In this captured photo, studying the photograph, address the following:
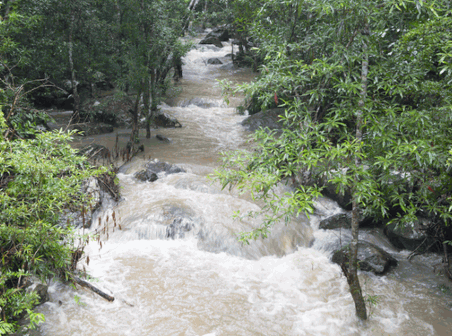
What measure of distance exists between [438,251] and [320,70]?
5.45 metres

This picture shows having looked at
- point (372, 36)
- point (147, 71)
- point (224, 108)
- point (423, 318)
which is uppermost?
point (372, 36)

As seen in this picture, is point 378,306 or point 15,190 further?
point 378,306

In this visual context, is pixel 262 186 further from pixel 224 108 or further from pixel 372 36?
pixel 224 108

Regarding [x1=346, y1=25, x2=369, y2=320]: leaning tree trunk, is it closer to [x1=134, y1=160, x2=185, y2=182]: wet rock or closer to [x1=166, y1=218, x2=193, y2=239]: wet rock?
[x1=166, y1=218, x2=193, y2=239]: wet rock

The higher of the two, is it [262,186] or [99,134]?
[262,186]

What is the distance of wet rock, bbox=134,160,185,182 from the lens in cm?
970

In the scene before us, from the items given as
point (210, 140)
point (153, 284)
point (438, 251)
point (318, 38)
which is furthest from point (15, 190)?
point (210, 140)

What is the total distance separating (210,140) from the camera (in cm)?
1359

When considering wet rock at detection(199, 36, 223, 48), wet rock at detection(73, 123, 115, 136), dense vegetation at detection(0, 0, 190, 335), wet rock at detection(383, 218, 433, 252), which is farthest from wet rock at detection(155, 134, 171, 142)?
wet rock at detection(199, 36, 223, 48)

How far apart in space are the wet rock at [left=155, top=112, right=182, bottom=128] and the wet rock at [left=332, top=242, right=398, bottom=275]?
Result: 1050 cm

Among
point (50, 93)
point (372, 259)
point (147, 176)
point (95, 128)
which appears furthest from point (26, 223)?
point (95, 128)

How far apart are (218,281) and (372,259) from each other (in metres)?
3.13

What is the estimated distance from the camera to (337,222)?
25.3 feet

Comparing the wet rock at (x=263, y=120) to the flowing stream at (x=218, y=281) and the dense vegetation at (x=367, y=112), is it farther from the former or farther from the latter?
the dense vegetation at (x=367, y=112)
